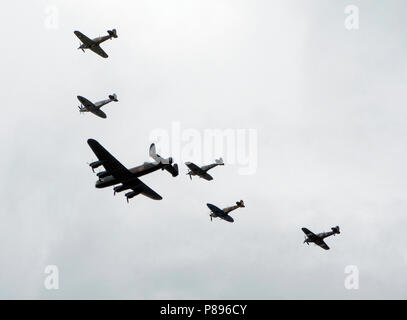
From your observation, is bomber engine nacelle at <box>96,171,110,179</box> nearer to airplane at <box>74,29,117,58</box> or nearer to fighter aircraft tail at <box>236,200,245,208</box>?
airplane at <box>74,29,117,58</box>

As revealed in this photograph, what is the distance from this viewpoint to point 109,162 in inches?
3300

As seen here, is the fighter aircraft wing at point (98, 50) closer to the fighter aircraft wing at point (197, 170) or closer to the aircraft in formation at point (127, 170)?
the aircraft in formation at point (127, 170)

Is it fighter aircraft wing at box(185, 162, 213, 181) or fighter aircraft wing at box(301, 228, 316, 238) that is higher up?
fighter aircraft wing at box(185, 162, 213, 181)

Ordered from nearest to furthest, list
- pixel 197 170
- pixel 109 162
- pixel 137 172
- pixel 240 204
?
1. pixel 109 162
2. pixel 137 172
3. pixel 197 170
4. pixel 240 204

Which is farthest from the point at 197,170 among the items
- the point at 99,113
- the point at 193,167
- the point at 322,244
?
the point at 322,244

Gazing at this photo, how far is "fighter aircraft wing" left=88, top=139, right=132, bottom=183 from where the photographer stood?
82.8 meters

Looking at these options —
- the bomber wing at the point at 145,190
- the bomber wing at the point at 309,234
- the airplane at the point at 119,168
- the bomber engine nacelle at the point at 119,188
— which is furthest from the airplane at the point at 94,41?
the bomber wing at the point at 309,234

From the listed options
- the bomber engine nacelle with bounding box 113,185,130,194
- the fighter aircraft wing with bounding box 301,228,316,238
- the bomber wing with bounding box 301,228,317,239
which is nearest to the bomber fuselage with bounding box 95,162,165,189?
the bomber engine nacelle with bounding box 113,185,130,194

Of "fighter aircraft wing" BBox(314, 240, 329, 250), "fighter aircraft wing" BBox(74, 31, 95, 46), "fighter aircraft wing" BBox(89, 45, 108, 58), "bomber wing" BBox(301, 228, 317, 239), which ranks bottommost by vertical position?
"fighter aircraft wing" BBox(314, 240, 329, 250)

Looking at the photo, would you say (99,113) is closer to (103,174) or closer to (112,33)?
(112,33)
